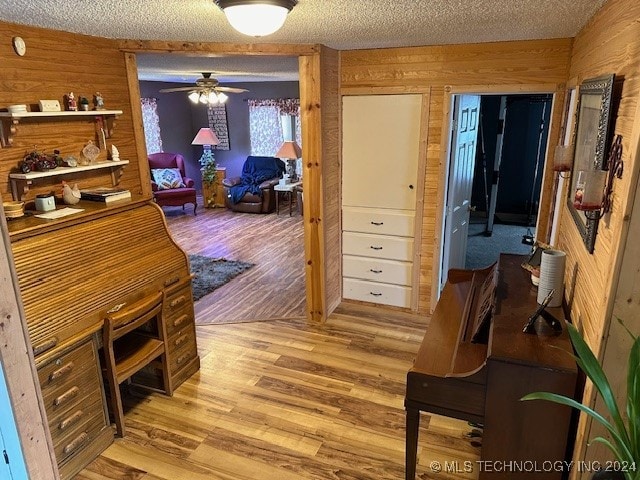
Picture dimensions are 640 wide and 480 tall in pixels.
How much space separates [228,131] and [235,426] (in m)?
7.19

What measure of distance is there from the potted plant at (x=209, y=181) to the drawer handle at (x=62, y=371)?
249 inches

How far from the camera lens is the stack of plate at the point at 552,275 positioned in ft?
6.41

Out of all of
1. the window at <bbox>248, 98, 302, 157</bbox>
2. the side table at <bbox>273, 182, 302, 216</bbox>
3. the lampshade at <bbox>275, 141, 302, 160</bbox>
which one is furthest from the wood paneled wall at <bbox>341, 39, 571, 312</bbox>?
the window at <bbox>248, 98, 302, 157</bbox>

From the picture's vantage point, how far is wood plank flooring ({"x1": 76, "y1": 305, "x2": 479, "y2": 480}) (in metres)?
2.34

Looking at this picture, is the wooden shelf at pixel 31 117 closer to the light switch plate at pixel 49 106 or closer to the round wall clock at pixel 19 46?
the light switch plate at pixel 49 106

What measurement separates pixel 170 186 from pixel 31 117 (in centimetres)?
522

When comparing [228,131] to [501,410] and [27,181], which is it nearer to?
[27,181]

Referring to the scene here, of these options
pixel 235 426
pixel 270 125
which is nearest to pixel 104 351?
pixel 235 426

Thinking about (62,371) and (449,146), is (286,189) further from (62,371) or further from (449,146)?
(62,371)

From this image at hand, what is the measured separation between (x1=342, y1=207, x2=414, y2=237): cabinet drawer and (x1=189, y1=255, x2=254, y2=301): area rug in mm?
1619

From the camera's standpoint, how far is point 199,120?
9125mm

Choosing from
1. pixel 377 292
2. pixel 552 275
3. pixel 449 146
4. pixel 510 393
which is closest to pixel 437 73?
pixel 449 146

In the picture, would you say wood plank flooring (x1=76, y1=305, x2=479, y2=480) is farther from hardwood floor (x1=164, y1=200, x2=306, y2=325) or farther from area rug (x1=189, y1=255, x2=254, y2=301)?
area rug (x1=189, y1=255, x2=254, y2=301)

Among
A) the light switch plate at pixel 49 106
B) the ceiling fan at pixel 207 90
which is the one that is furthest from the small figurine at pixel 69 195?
the ceiling fan at pixel 207 90
